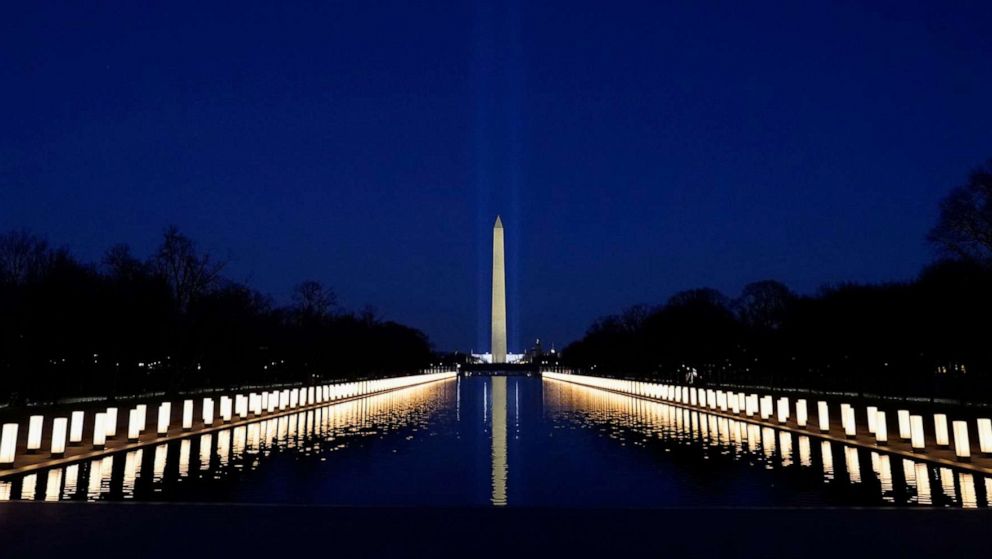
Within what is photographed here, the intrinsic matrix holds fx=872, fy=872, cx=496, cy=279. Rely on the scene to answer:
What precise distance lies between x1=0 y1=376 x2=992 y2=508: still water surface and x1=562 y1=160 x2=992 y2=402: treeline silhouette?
41.9ft

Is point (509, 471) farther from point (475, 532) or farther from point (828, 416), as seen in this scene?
point (828, 416)

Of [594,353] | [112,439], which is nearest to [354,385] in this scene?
[112,439]

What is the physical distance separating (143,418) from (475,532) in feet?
39.7

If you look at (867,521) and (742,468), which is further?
(742,468)

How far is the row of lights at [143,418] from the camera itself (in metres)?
14.3

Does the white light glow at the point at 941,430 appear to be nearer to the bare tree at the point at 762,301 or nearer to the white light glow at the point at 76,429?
the white light glow at the point at 76,429

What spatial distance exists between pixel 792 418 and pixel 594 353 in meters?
80.3

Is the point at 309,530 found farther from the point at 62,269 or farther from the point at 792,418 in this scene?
the point at 62,269

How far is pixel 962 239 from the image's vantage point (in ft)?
96.3

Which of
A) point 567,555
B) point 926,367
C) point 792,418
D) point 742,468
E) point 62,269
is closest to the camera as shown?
point 567,555

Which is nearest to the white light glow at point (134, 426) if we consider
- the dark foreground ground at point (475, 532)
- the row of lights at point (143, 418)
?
the row of lights at point (143, 418)

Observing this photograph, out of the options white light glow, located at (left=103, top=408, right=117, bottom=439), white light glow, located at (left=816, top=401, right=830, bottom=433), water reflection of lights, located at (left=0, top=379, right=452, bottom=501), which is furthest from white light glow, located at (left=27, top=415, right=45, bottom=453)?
white light glow, located at (left=816, top=401, right=830, bottom=433)

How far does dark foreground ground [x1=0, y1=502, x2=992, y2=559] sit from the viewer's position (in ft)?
25.4

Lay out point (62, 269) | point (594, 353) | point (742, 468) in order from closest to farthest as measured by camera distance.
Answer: point (742, 468) → point (62, 269) → point (594, 353)
